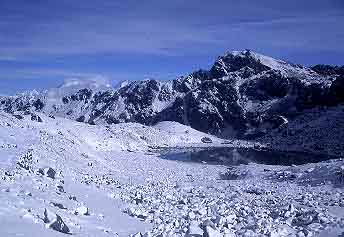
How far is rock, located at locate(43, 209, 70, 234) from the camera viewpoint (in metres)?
15.6

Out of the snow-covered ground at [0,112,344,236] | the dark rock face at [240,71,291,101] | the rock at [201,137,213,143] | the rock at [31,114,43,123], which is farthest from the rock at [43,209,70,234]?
the dark rock face at [240,71,291,101]

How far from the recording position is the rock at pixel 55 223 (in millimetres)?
15555

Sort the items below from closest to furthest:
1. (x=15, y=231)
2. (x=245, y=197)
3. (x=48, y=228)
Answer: (x=15, y=231) < (x=48, y=228) < (x=245, y=197)

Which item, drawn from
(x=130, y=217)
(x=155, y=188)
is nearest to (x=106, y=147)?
(x=155, y=188)

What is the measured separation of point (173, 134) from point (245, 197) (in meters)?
103

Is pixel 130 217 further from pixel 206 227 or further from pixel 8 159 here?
pixel 8 159

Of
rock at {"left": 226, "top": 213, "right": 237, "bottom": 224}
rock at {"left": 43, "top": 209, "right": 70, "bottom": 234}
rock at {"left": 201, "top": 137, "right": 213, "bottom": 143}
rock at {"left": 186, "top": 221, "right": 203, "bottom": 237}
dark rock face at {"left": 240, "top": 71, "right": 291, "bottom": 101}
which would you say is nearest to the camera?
rock at {"left": 43, "top": 209, "right": 70, "bottom": 234}

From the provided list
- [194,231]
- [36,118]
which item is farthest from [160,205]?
[36,118]

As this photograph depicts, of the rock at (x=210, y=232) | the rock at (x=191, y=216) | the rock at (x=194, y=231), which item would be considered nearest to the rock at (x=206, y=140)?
the rock at (x=191, y=216)

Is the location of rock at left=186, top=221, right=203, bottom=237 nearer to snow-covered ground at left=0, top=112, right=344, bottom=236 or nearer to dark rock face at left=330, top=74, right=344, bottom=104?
snow-covered ground at left=0, top=112, right=344, bottom=236

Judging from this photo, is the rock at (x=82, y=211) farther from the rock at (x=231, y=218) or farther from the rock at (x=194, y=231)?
the rock at (x=231, y=218)

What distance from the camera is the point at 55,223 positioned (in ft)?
51.2

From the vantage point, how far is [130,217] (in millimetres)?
21172

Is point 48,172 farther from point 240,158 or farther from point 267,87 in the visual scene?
point 267,87
